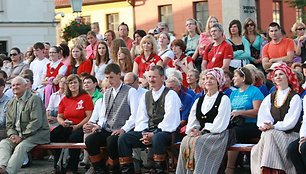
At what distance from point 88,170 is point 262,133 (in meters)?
3.11

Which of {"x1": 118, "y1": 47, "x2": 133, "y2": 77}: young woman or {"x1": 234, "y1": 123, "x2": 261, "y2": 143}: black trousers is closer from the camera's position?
{"x1": 234, "y1": 123, "x2": 261, "y2": 143}: black trousers

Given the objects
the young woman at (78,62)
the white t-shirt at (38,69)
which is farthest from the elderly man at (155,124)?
the white t-shirt at (38,69)

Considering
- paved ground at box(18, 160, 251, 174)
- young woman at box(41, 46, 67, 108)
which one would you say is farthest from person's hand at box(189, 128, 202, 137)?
young woman at box(41, 46, 67, 108)

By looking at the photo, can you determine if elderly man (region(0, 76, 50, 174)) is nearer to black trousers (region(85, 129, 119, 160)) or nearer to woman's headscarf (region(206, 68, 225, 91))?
black trousers (region(85, 129, 119, 160))

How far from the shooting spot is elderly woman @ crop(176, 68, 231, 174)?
9.98 metres

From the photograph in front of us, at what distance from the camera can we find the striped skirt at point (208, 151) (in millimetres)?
9953

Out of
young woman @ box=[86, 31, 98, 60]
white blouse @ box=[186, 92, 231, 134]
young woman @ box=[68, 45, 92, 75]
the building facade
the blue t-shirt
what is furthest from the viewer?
the building facade

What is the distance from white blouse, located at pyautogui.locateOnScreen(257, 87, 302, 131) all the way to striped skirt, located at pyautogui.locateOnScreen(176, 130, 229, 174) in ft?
1.89

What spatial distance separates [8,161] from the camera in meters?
11.2

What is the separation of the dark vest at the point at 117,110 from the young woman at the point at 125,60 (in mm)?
1526

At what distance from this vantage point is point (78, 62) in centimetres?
1402

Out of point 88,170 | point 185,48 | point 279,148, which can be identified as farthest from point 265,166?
point 185,48

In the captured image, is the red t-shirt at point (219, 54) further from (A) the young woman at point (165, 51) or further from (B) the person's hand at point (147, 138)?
(B) the person's hand at point (147, 138)

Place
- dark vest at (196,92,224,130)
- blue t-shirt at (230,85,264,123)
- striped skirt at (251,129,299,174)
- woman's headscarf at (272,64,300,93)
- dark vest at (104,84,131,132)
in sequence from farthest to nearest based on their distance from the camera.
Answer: dark vest at (104,84,131,132) < blue t-shirt at (230,85,264,123) < dark vest at (196,92,224,130) < woman's headscarf at (272,64,300,93) < striped skirt at (251,129,299,174)
